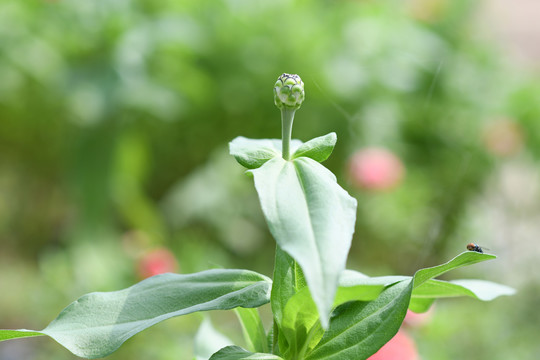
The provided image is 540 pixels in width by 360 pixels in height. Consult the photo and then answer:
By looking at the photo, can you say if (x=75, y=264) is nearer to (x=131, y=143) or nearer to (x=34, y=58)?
(x=131, y=143)

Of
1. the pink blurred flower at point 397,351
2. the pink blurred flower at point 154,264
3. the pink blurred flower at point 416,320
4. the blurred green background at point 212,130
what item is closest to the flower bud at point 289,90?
the pink blurred flower at point 397,351

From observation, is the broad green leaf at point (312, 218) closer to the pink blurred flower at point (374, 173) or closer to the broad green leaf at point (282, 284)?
the broad green leaf at point (282, 284)

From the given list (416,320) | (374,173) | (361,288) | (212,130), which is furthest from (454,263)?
(212,130)

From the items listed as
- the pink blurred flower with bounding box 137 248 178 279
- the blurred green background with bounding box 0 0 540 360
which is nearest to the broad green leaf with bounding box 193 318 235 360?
the pink blurred flower with bounding box 137 248 178 279

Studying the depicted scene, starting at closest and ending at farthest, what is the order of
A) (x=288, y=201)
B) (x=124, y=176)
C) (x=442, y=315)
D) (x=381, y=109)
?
1. (x=288, y=201)
2. (x=442, y=315)
3. (x=124, y=176)
4. (x=381, y=109)

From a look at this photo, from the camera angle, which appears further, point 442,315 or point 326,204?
point 442,315

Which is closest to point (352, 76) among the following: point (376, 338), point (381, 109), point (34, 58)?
point (381, 109)

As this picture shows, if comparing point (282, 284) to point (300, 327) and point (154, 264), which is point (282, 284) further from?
point (154, 264)
